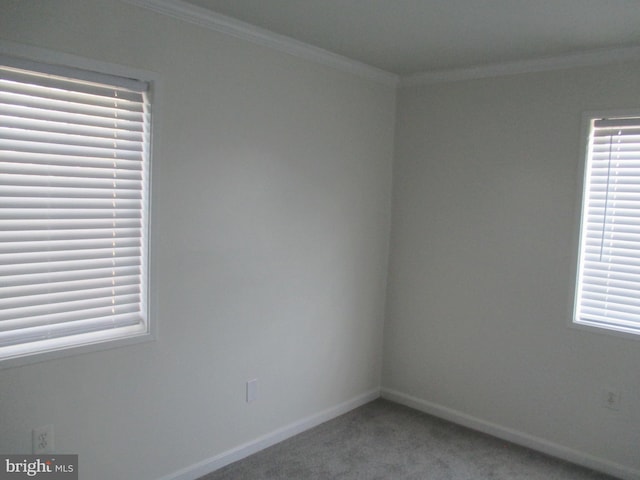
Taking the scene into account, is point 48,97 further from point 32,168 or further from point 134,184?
point 134,184

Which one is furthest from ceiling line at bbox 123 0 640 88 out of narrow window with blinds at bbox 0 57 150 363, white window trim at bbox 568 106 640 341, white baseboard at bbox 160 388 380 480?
white baseboard at bbox 160 388 380 480

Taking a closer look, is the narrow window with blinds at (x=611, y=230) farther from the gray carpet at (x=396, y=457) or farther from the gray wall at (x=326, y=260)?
the gray carpet at (x=396, y=457)

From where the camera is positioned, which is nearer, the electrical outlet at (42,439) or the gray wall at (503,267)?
the electrical outlet at (42,439)

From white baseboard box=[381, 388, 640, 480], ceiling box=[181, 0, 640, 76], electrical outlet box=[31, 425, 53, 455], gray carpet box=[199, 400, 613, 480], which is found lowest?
gray carpet box=[199, 400, 613, 480]

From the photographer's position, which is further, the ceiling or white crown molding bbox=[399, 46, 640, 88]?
white crown molding bbox=[399, 46, 640, 88]

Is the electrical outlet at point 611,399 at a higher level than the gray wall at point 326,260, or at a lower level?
lower

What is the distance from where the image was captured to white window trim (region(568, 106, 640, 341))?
2975 millimetres

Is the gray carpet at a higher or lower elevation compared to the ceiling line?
lower

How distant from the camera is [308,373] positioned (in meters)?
3.44

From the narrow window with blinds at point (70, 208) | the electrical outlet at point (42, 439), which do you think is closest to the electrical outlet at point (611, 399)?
the narrow window with blinds at point (70, 208)

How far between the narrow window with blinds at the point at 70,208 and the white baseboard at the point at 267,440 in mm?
881

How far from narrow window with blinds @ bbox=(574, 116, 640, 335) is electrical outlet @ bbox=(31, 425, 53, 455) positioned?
300 centimetres

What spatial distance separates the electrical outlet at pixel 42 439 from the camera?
215 cm

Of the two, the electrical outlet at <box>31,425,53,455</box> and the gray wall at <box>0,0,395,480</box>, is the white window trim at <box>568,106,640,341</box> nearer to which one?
the gray wall at <box>0,0,395,480</box>
